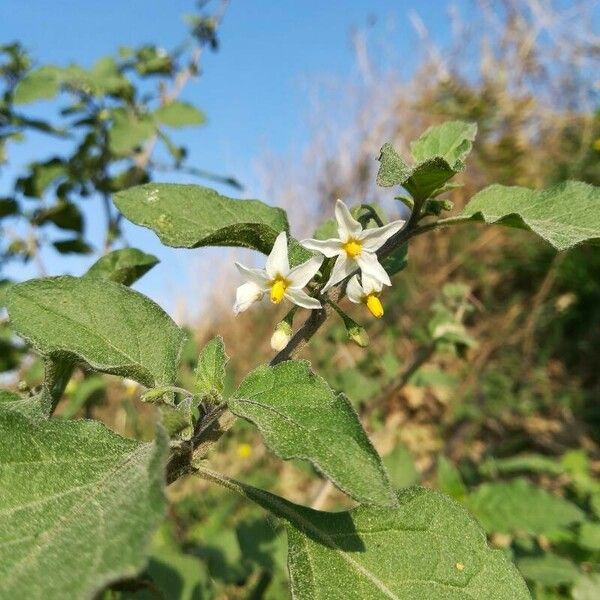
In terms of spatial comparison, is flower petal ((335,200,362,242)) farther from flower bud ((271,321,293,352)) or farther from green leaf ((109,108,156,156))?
green leaf ((109,108,156,156))

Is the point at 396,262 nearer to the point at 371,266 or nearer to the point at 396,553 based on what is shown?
the point at 371,266

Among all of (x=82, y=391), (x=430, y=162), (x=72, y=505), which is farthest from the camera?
(x=82, y=391)

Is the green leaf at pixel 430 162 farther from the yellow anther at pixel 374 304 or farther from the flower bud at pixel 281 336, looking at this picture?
the flower bud at pixel 281 336

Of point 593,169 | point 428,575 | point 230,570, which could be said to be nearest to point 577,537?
point 230,570

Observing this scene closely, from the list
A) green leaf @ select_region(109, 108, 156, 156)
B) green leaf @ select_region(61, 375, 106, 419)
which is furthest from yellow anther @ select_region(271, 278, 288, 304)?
green leaf @ select_region(109, 108, 156, 156)

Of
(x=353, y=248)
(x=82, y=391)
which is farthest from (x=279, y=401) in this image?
(x=82, y=391)

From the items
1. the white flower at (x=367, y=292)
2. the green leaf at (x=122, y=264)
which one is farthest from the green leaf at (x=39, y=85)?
the white flower at (x=367, y=292)

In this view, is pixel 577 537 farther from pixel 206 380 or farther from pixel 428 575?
pixel 206 380
